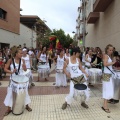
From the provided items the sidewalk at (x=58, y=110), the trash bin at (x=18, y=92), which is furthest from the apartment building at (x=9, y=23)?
the trash bin at (x=18, y=92)

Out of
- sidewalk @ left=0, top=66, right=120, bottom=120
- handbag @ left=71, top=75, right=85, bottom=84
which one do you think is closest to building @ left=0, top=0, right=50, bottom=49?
sidewalk @ left=0, top=66, right=120, bottom=120

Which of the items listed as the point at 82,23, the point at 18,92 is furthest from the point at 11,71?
the point at 82,23

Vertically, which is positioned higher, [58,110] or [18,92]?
[18,92]

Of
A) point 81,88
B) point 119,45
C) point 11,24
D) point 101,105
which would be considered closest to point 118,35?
point 119,45

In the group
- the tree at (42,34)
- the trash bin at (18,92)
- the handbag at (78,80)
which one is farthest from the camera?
the tree at (42,34)

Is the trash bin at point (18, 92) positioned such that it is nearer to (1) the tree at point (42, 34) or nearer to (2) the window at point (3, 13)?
(2) the window at point (3, 13)

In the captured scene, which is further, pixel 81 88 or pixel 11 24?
pixel 11 24

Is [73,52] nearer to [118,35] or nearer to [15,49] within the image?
[15,49]

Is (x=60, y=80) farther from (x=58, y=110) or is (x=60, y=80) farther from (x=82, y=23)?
(x=82, y=23)

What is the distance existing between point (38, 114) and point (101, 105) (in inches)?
78.5

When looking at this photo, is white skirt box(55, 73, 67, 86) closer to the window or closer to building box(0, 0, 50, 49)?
building box(0, 0, 50, 49)

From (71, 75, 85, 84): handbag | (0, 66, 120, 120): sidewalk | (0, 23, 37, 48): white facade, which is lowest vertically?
(0, 66, 120, 120): sidewalk

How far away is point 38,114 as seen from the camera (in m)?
5.62

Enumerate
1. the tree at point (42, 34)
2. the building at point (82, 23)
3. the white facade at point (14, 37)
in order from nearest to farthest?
the white facade at point (14, 37)
the building at point (82, 23)
the tree at point (42, 34)
